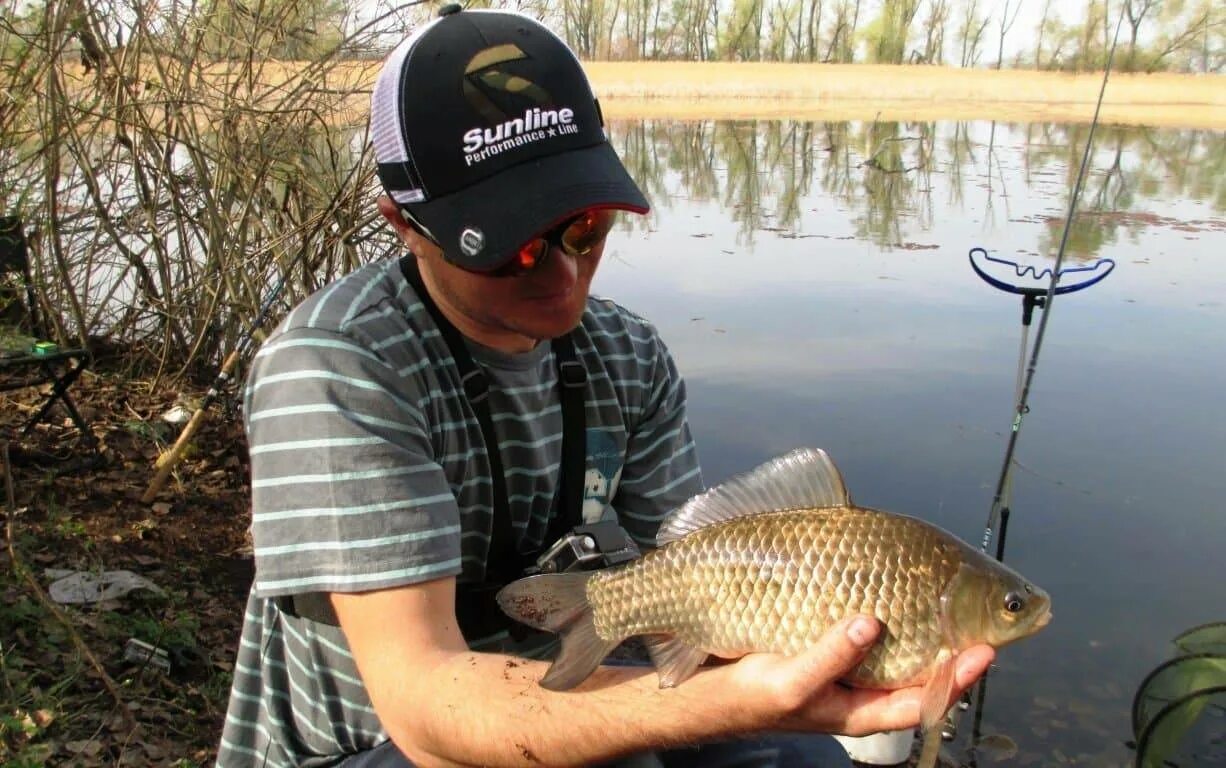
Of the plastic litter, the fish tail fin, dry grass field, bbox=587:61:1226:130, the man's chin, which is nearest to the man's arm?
the fish tail fin

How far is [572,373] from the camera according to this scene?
165cm

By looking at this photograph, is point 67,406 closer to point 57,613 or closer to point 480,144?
point 57,613

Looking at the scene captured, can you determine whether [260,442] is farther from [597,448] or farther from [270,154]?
[270,154]

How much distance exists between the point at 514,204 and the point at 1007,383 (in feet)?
16.8

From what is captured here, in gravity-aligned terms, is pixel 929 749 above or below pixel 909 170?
above

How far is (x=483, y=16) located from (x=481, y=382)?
538mm

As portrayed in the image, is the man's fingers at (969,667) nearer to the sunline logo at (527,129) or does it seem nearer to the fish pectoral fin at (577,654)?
the fish pectoral fin at (577,654)

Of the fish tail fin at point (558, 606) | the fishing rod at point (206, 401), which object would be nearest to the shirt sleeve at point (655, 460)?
the fish tail fin at point (558, 606)

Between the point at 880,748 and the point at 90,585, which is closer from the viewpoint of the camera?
the point at 880,748

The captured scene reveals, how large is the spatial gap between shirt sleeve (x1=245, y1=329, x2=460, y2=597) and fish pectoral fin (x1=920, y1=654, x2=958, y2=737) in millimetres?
613

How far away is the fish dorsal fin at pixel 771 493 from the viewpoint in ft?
4.71

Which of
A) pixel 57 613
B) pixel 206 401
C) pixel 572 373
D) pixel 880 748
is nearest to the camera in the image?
pixel 572 373

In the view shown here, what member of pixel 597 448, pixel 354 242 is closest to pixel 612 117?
pixel 354 242

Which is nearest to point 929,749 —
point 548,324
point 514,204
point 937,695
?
point 937,695
